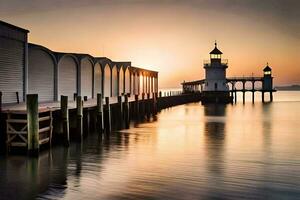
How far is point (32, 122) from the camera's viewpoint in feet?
56.0

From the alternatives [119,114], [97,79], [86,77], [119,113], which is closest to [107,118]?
[119,113]

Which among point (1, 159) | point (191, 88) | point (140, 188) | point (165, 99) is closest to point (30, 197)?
point (140, 188)

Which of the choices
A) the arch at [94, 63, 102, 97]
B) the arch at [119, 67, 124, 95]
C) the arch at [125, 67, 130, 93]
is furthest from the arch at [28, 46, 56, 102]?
the arch at [125, 67, 130, 93]

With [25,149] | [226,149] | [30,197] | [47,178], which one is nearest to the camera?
[30,197]

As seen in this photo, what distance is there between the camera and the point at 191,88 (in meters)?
122

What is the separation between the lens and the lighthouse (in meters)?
82.5

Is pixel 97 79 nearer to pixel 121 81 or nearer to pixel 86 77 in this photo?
pixel 86 77

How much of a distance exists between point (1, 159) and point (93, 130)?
1322cm

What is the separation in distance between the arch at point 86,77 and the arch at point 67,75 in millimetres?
1288

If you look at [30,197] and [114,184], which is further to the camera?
[114,184]

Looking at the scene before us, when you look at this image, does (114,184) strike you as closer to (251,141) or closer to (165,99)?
(251,141)

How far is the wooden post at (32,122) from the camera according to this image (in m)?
16.9

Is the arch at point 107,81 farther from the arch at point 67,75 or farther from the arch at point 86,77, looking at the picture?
the arch at point 67,75

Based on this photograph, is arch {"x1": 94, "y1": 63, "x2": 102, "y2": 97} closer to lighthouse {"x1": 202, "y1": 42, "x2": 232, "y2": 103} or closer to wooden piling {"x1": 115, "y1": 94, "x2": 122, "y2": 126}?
wooden piling {"x1": 115, "y1": 94, "x2": 122, "y2": 126}
